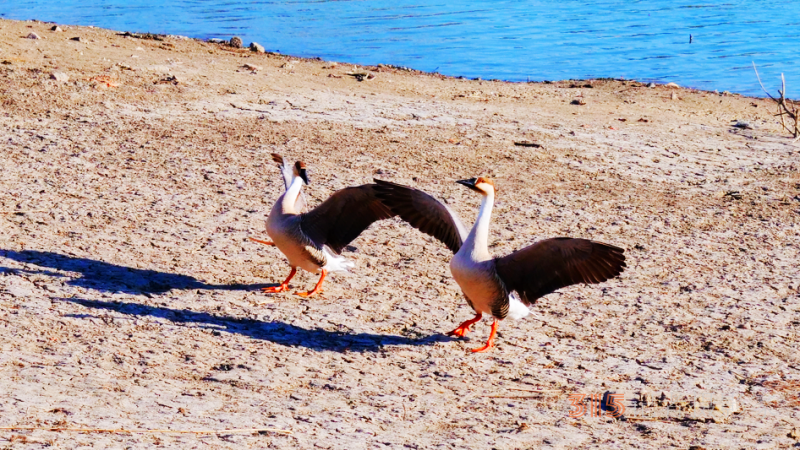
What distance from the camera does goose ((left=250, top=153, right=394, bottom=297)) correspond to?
21.6 ft

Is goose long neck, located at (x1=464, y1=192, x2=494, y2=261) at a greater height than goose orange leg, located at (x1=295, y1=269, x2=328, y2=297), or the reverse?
goose long neck, located at (x1=464, y1=192, x2=494, y2=261)

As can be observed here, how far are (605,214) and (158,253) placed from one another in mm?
4203

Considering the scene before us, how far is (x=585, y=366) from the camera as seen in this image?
18.9 feet

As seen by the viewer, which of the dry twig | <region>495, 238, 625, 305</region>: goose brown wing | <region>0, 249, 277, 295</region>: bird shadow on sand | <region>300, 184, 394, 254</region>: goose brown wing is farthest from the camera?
<region>300, 184, 394, 254</region>: goose brown wing

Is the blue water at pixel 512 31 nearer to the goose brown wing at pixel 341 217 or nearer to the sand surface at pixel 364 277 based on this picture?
the sand surface at pixel 364 277

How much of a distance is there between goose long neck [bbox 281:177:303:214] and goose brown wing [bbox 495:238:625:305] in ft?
5.58

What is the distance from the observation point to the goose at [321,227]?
6.58 m

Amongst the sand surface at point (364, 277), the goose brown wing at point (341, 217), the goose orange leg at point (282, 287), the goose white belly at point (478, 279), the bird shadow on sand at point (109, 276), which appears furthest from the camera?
the goose orange leg at point (282, 287)

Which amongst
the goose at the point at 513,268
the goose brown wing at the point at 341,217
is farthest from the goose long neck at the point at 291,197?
the goose at the point at 513,268

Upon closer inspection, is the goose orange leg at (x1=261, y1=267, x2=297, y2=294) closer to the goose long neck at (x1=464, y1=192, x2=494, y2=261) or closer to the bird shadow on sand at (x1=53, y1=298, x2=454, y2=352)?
the bird shadow on sand at (x1=53, y1=298, x2=454, y2=352)

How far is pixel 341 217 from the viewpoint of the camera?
6.70 m

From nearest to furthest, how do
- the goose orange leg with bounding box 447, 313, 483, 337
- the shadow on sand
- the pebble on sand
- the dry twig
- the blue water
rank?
the dry twig < the shadow on sand < the goose orange leg with bounding box 447, 313, 483, 337 < the pebble on sand < the blue water

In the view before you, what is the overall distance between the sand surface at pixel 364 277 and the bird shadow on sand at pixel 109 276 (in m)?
0.02

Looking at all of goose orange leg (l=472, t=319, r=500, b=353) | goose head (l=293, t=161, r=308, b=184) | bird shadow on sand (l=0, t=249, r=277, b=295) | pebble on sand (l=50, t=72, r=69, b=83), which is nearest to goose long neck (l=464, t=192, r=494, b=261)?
goose orange leg (l=472, t=319, r=500, b=353)
